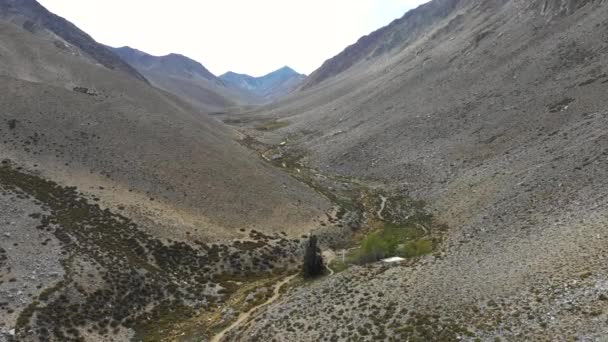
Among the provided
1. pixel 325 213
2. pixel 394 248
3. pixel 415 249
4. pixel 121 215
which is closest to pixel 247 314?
pixel 394 248

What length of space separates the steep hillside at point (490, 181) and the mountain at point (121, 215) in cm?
981

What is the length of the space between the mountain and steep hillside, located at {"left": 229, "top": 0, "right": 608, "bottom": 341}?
9806mm

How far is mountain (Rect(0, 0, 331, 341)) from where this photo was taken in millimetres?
33688

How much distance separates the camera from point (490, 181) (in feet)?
176

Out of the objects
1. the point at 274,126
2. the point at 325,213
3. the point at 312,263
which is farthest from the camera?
the point at 274,126

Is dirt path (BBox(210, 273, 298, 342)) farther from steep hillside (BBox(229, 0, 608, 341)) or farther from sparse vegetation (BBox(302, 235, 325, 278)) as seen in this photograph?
sparse vegetation (BBox(302, 235, 325, 278))

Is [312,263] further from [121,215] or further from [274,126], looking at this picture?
[274,126]

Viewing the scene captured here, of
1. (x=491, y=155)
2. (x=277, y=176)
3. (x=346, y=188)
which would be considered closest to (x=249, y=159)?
(x=277, y=176)

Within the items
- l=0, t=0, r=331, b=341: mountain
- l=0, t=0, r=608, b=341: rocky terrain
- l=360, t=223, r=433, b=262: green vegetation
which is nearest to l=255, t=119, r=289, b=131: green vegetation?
l=0, t=0, r=608, b=341: rocky terrain

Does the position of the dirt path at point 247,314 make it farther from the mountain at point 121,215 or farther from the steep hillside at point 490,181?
the mountain at point 121,215

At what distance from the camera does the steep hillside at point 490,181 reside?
27.8 meters

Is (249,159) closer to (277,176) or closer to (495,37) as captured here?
(277,176)

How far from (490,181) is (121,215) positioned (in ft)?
135

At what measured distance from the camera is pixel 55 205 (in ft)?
143
